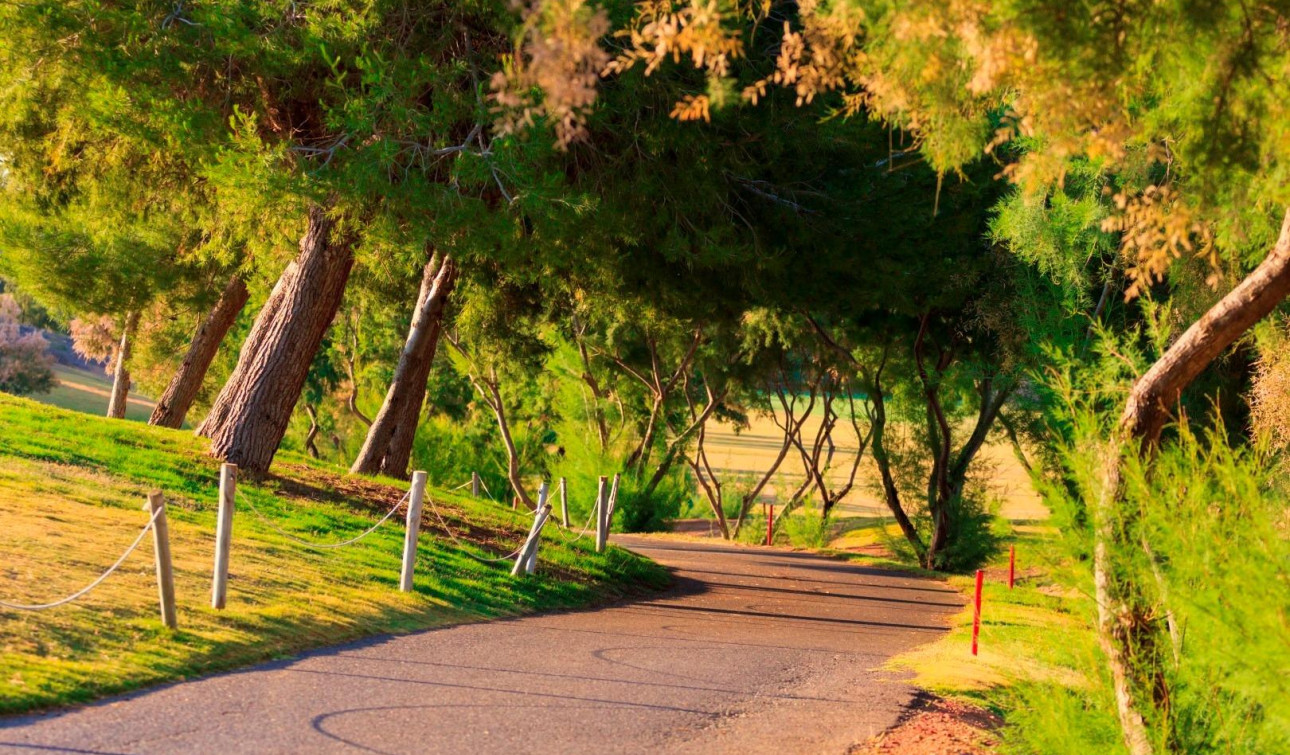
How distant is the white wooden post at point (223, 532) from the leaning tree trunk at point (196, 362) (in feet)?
50.7

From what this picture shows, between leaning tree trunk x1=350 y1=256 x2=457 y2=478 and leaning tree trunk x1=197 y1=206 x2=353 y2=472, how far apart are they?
438 centimetres

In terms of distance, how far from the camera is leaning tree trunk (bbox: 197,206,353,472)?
58.3 feet

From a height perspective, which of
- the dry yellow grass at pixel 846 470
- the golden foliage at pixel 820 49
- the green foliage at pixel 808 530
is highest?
the golden foliage at pixel 820 49

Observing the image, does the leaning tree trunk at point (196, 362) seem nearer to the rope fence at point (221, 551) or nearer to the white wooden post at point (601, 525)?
the white wooden post at point (601, 525)

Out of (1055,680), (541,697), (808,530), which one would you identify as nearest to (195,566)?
(541,697)

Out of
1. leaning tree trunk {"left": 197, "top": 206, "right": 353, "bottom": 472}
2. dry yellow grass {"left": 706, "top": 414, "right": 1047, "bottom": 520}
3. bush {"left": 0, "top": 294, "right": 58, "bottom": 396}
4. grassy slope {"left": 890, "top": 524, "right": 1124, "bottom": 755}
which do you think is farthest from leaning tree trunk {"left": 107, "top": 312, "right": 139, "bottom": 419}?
bush {"left": 0, "top": 294, "right": 58, "bottom": 396}

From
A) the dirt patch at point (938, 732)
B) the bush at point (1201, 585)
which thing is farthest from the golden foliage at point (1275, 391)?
the bush at point (1201, 585)

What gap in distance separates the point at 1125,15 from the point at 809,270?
12.8 meters

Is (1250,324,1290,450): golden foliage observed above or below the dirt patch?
above

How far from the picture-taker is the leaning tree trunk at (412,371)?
23.2 metres

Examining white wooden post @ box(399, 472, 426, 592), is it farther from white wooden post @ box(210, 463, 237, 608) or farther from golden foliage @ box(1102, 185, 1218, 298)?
golden foliage @ box(1102, 185, 1218, 298)

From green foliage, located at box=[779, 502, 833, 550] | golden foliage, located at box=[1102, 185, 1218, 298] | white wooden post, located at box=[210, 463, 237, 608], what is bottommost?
green foliage, located at box=[779, 502, 833, 550]

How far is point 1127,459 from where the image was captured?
7.63 m

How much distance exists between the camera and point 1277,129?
26.3 ft
